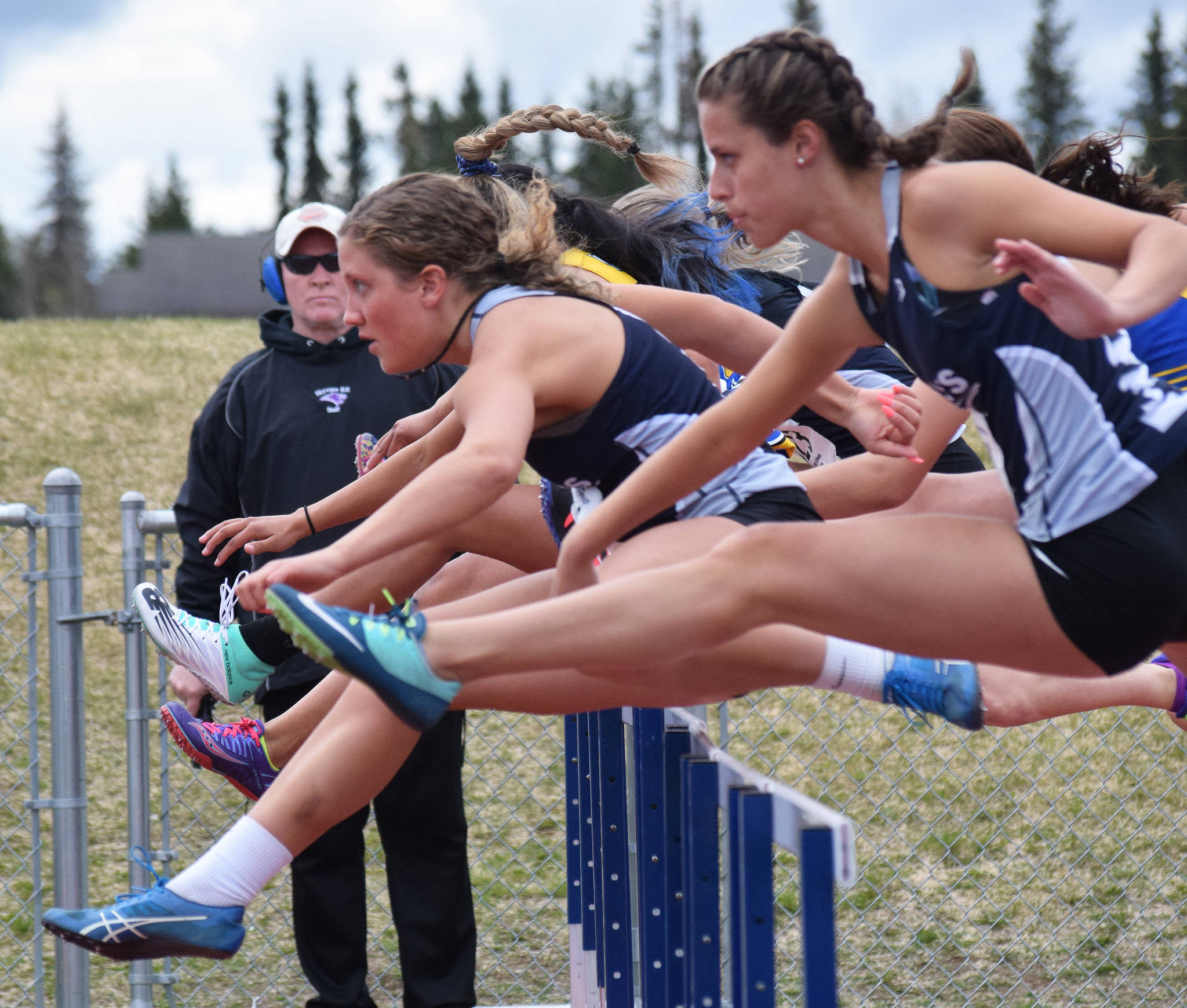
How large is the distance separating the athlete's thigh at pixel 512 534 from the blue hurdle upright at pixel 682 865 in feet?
1.36

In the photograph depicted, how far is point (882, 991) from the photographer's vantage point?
4621mm

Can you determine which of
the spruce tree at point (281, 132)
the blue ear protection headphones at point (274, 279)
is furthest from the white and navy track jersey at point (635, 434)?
the spruce tree at point (281, 132)

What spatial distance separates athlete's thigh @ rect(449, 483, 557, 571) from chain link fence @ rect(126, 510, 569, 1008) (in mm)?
1199

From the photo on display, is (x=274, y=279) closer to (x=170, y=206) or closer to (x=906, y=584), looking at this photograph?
(x=906, y=584)

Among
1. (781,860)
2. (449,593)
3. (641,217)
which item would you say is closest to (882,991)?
(781,860)

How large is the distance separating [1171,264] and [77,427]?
1021 centimetres

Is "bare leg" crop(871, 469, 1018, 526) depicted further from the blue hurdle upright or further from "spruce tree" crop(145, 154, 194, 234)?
"spruce tree" crop(145, 154, 194, 234)

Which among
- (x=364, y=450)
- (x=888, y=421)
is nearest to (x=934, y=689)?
(x=888, y=421)

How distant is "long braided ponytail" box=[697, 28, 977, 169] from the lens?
6.56ft

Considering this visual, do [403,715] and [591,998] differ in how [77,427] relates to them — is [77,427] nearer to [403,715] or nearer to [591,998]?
[591,998]

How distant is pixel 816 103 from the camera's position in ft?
6.62

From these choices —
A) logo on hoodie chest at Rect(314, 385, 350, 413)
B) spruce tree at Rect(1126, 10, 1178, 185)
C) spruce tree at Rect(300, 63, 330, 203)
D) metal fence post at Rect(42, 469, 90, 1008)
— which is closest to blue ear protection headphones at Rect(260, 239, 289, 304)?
logo on hoodie chest at Rect(314, 385, 350, 413)

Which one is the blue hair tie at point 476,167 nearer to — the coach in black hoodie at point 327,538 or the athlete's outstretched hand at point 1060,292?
the coach in black hoodie at point 327,538

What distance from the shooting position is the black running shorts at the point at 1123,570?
1.86 m
